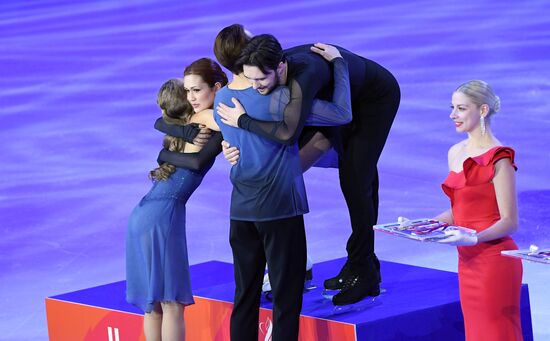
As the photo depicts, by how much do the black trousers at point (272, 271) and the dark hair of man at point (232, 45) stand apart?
632mm

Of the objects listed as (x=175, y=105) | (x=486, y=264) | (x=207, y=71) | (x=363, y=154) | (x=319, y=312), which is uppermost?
(x=207, y=71)

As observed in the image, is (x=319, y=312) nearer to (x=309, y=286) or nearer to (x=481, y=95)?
(x=309, y=286)

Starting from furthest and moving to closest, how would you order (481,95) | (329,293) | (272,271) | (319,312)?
(329,293) < (319,312) < (272,271) < (481,95)

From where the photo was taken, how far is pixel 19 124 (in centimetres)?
1024

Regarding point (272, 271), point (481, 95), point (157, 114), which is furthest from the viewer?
point (157, 114)

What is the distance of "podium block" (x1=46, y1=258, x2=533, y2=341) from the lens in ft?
15.2

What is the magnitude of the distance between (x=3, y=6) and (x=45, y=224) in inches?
128

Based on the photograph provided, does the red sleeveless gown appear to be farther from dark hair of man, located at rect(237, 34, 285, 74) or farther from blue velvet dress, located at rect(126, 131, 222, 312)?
blue velvet dress, located at rect(126, 131, 222, 312)

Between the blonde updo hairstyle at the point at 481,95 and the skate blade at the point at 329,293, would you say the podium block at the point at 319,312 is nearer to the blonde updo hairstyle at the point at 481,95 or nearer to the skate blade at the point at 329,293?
the skate blade at the point at 329,293

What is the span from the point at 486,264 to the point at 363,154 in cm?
86

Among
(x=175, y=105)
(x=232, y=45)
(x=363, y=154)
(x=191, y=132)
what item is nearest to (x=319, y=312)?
(x=363, y=154)

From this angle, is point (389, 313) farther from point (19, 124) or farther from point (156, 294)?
point (19, 124)

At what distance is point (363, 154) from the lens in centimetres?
468

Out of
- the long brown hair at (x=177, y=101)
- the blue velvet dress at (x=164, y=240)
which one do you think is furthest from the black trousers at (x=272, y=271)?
the long brown hair at (x=177, y=101)
